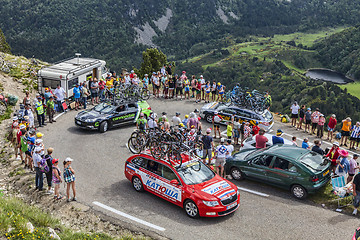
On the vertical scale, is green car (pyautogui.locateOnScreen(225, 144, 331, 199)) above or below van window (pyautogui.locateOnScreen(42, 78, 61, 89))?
below

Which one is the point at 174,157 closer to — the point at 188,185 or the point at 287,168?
the point at 188,185

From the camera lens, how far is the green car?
1315 centimetres

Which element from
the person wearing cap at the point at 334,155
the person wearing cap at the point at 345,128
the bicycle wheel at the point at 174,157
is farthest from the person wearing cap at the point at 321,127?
the bicycle wheel at the point at 174,157

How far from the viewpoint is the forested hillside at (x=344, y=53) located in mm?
92875

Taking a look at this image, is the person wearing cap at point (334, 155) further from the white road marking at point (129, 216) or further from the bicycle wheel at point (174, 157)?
the white road marking at point (129, 216)

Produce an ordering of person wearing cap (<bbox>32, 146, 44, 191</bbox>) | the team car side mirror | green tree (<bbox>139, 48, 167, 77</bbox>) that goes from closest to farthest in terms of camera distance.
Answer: the team car side mirror, person wearing cap (<bbox>32, 146, 44, 191</bbox>), green tree (<bbox>139, 48, 167, 77</bbox>)

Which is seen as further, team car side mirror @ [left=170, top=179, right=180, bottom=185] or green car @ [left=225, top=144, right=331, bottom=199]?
green car @ [left=225, top=144, right=331, bottom=199]

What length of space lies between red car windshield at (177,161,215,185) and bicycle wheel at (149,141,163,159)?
1113 millimetres

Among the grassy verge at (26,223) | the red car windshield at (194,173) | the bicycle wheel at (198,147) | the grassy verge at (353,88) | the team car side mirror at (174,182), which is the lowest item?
the grassy verge at (353,88)

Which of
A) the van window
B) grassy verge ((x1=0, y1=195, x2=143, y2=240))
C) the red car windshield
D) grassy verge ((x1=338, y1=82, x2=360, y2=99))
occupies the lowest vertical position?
grassy verge ((x1=338, y1=82, x2=360, y2=99))

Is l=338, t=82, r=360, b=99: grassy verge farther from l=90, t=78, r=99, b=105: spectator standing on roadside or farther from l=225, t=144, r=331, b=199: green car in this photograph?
l=225, t=144, r=331, b=199: green car

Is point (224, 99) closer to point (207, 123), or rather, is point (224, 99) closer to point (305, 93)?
point (207, 123)

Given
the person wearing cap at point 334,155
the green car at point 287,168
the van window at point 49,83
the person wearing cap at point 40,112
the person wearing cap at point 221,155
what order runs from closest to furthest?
1. the green car at point 287,168
2. the person wearing cap at point 221,155
3. the person wearing cap at point 334,155
4. the person wearing cap at point 40,112
5. the van window at point 49,83

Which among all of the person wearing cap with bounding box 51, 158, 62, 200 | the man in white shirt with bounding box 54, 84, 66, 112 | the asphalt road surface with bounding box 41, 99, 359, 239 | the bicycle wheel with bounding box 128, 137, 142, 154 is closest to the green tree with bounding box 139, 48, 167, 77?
the man in white shirt with bounding box 54, 84, 66, 112
